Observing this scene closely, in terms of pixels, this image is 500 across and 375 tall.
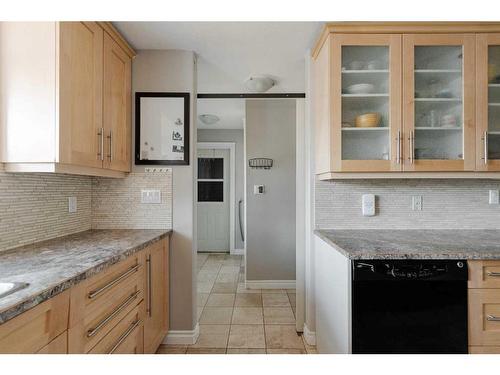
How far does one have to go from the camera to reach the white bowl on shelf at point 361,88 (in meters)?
1.85

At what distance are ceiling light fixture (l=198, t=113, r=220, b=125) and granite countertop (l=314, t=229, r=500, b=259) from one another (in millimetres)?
2891

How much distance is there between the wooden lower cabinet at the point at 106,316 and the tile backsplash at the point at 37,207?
1.98 ft

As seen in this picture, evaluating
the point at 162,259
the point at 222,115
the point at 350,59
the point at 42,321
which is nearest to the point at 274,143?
the point at 222,115

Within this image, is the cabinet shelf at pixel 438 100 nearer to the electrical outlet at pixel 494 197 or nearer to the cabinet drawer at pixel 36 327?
A: the electrical outlet at pixel 494 197

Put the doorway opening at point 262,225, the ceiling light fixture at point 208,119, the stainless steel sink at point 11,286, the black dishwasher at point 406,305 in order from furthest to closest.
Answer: the ceiling light fixture at point 208,119
the doorway opening at point 262,225
the black dishwasher at point 406,305
the stainless steel sink at point 11,286

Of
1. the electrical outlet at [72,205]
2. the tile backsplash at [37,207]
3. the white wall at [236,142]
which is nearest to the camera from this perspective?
the tile backsplash at [37,207]

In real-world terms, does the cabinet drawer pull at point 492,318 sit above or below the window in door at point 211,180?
below

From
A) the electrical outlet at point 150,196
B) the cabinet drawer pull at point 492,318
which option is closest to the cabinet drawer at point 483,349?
→ the cabinet drawer pull at point 492,318

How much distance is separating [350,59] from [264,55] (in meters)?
0.74

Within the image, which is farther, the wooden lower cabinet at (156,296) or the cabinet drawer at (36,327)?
the wooden lower cabinet at (156,296)

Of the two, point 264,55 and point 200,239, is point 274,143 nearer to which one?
point 264,55

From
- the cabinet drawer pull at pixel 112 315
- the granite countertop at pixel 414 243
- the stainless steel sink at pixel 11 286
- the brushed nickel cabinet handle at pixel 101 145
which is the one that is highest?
the brushed nickel cabinet handle at pixel 101 145

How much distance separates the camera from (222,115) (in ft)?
14.5

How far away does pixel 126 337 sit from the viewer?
1.44m
